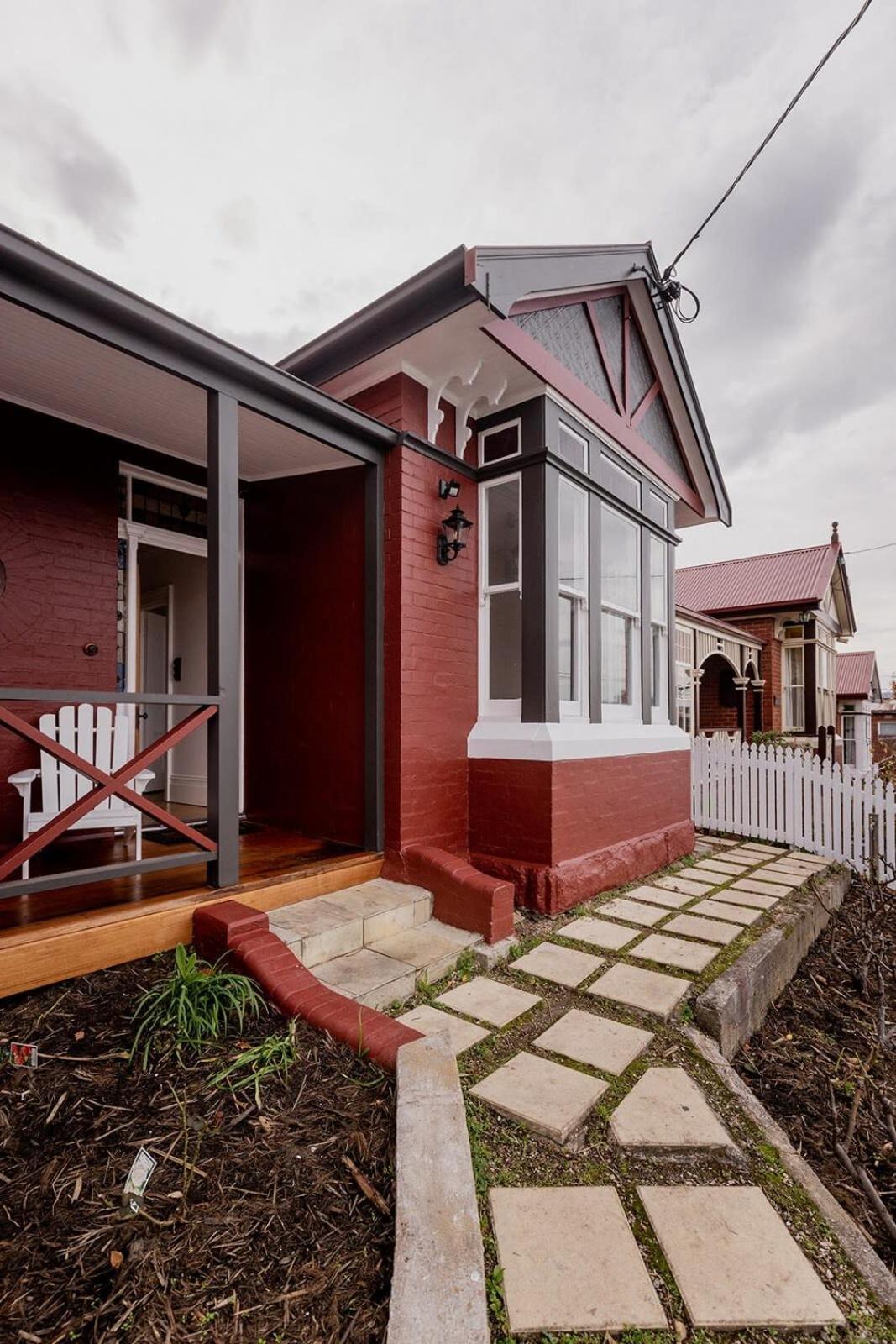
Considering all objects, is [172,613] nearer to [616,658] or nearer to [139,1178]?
[616,658]

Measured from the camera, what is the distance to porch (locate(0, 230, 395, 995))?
2.60 metres

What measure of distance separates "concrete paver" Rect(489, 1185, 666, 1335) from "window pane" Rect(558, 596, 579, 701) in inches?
123

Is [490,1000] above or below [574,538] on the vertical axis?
below

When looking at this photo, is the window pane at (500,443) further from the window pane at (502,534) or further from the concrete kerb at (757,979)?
the concrete kerb at (757,979)

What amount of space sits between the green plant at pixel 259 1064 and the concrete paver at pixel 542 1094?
65 centimetres

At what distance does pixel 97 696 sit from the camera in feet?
8.30

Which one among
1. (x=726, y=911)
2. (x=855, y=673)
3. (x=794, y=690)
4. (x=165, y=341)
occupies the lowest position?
(x=726, y=911)

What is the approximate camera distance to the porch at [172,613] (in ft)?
8.54

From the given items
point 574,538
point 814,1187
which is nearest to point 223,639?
point 574,538

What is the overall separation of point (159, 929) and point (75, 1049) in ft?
1.94

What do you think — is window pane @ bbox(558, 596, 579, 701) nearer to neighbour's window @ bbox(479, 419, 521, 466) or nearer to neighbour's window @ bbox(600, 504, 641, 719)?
neighbour's window @ bbox(600, 504, 641, 719)

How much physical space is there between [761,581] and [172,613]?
1333cm

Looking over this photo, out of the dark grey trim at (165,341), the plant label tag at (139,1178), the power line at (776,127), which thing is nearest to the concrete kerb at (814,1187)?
the plant label tag at (139,1178)

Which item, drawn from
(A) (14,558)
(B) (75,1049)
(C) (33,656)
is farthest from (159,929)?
(A) (14,558)
